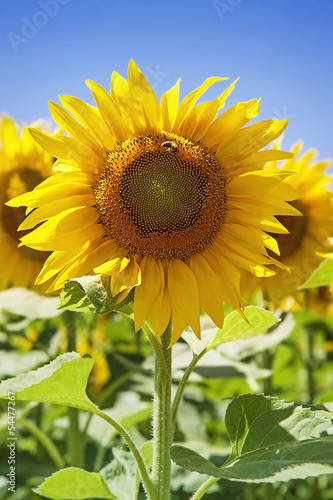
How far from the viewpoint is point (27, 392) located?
1.35 meters

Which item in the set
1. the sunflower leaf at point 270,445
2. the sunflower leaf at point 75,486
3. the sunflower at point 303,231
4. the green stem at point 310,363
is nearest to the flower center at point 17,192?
the sunflower at point 303,231

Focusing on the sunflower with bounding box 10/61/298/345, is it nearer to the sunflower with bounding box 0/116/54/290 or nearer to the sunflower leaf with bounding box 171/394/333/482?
the sunflower leaf with bounding box 171/394/333/482

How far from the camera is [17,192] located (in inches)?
112

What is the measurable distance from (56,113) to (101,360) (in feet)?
10.6

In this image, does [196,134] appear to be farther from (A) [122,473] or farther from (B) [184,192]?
(A) [122,473]

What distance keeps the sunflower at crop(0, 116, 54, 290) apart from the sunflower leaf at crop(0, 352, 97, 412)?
1503mm

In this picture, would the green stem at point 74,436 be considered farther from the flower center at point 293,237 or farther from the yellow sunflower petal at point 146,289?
the flower center at point 293,237

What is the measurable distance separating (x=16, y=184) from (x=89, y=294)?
1.69 meters

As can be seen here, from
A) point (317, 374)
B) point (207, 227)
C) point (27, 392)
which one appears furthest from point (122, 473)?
point (317, 374)

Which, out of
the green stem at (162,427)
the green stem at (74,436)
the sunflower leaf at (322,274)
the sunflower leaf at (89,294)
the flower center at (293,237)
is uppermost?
the flower center at (293,237)

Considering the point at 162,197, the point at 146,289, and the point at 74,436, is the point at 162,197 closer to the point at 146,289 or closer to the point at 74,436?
the point at 146,289

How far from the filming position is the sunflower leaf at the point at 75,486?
162cm

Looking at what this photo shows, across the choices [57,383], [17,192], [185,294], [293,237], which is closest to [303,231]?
[293,237]

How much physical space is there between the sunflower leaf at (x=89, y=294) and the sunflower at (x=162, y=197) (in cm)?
11
